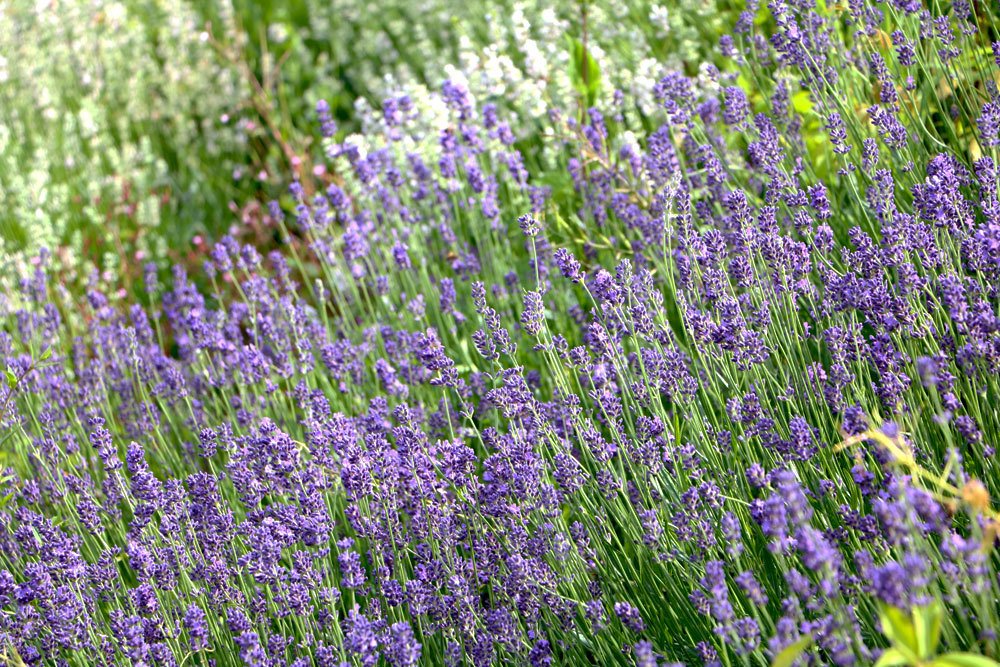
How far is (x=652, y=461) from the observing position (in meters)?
2.01

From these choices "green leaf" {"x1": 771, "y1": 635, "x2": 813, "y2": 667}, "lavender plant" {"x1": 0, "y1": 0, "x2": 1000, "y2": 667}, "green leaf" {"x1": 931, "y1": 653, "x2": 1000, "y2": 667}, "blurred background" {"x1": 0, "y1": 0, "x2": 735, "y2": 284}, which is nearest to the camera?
"green leaf" {"x1": 931, "y1": 653, "x2": 1000, "y2": 667}

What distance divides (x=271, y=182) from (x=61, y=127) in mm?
1391

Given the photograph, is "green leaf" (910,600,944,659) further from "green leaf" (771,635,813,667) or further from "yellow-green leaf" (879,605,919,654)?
"green leaf" (771,635,813,667)

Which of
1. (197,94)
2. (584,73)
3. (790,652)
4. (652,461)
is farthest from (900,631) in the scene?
(197,94)

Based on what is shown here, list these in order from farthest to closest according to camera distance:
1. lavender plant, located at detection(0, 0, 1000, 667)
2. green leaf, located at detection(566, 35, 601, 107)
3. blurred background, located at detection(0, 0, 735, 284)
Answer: blurred background, located at detection(0, 0, 735, 284) < green leaf, located at detection(566, 35, 601, 107) < lavender plant, located at detection(0, 0, 1000, 667)

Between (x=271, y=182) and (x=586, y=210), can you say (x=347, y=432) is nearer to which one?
(x=586, y=210)

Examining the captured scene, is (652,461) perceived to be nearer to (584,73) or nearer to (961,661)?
(961,661)

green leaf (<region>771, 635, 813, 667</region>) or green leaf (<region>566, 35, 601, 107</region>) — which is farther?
green leaf (<region>566, 35, 601, 107</region>)

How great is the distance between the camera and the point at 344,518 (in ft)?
8.80

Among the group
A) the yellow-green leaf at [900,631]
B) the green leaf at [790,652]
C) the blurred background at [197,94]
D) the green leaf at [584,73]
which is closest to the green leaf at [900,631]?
the yellow-green leaf at [900,631]

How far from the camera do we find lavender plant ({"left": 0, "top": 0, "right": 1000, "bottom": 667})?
1785 mm

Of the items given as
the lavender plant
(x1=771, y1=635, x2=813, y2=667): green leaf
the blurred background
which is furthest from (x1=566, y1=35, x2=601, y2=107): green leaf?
(x1=771, y1=635, x2=813, y2=667): green leaf

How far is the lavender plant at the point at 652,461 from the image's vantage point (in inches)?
70.3

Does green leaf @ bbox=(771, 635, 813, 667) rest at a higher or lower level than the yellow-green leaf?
lower
